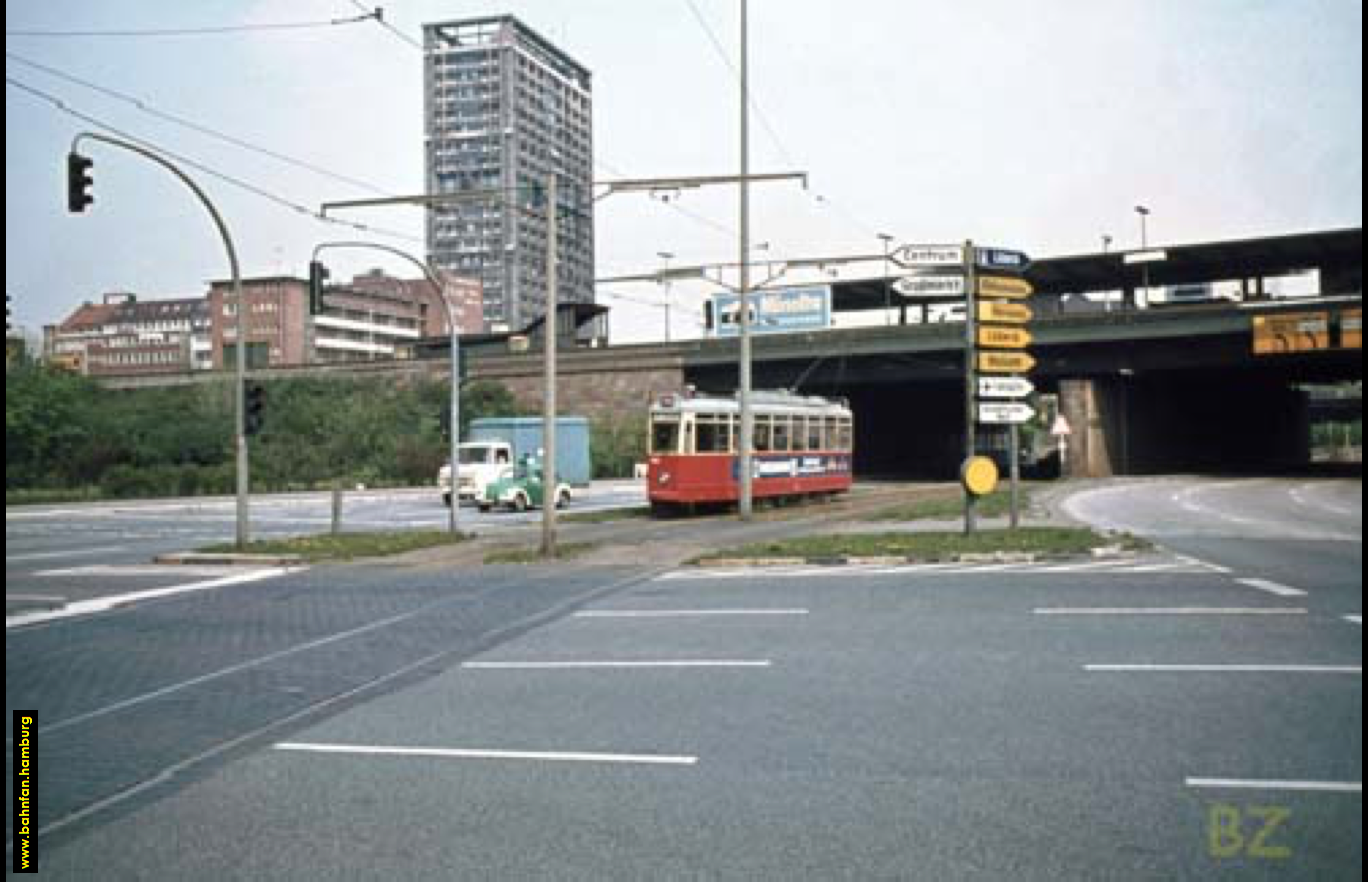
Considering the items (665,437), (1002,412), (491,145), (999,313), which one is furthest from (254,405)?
(491,145)

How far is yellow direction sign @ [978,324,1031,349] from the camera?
19984mm

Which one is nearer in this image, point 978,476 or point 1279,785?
point 1279,785

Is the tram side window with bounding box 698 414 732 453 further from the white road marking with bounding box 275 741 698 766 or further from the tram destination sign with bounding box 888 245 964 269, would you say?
the white road marking with bounding box 275 741 698 766

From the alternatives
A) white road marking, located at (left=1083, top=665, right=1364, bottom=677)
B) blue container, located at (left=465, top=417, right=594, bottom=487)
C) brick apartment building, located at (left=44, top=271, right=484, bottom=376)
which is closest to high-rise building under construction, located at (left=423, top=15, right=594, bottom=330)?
brick apartment building, located at (left=44, top=271, right=484, bottom=376)

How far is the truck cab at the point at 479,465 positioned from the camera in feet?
122

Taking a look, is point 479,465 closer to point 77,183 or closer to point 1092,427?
point 77,183

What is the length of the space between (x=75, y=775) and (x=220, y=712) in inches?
60.2

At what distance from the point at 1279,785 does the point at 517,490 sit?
31753mm

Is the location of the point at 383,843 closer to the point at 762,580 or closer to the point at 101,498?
the point at 762,580

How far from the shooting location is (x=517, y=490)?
119ft

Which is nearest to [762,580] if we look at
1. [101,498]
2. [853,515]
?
[853,515]

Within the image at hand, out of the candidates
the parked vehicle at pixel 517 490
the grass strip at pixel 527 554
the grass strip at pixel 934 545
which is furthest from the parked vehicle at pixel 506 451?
the grass strip at pixel 934 545

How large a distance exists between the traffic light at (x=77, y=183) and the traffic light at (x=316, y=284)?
5902 millimetres

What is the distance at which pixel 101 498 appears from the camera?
47844 mm
